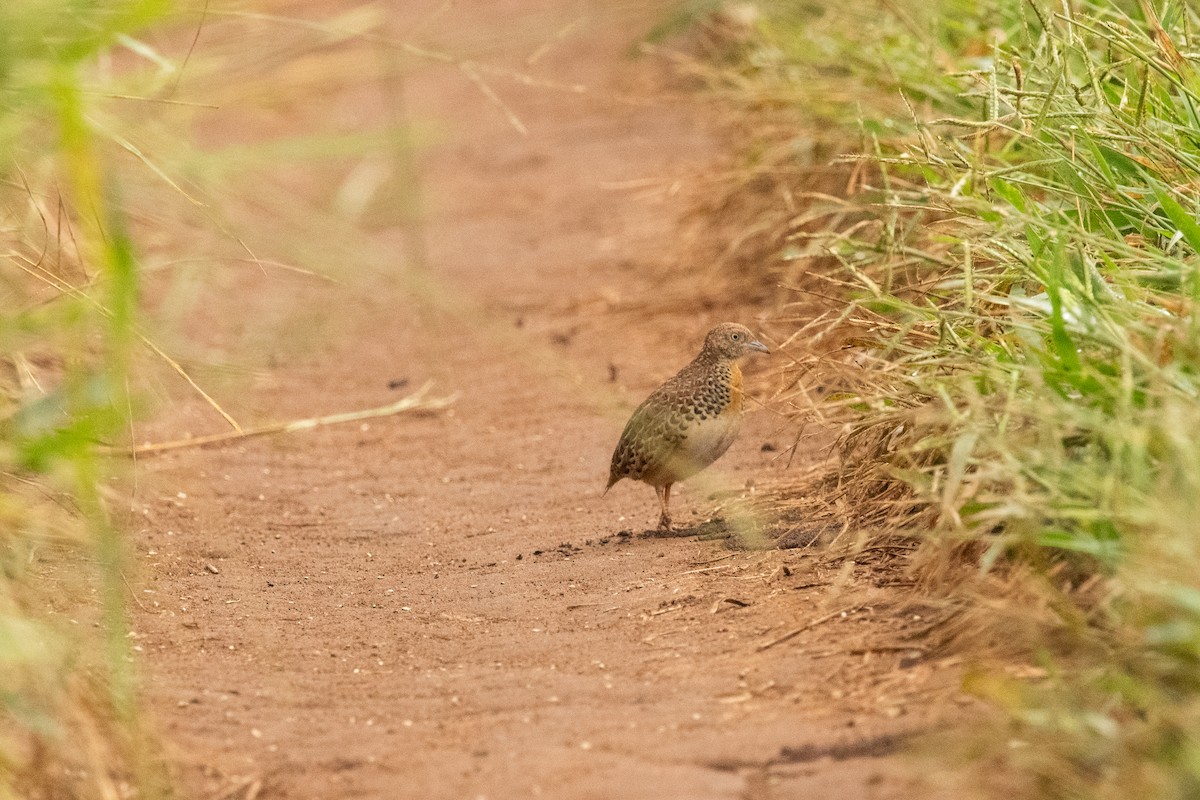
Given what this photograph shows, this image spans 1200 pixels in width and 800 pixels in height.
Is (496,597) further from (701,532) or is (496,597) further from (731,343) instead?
(731,343)

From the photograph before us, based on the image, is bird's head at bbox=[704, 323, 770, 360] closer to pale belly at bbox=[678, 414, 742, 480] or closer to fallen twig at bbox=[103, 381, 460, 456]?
pale belly at bbox=[678, 414, 742, 480]

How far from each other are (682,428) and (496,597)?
0.94m

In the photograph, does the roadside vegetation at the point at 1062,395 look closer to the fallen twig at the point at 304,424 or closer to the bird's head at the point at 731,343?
the bird's head at the point at 731,343

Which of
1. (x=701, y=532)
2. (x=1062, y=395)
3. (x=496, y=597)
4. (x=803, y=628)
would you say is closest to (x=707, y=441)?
(x=701, y=532)

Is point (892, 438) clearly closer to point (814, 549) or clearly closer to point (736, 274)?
point (814, 549)

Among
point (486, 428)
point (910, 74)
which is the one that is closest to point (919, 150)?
point (910, 74)

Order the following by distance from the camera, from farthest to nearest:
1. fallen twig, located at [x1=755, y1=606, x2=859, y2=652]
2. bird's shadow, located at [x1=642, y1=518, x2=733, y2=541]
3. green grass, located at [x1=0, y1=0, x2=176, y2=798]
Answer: bird's shadow, located at [x1=642, y1=518, x2=733, y2=541] < fallen twig, located at [x1=755, y1=606, x2=859, y2=652] < green grass, located at [x1=0, y1=0, x2=176, y2=798]

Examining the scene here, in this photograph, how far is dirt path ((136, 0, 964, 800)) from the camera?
2916 mm

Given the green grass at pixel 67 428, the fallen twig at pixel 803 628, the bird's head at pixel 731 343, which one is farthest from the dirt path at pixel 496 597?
the bird's head at pixel 731 343

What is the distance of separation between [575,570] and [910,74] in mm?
2689

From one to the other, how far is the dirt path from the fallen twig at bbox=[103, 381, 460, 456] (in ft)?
0.28

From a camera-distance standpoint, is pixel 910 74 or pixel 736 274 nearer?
pixel 910 74

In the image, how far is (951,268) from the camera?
4.46 m

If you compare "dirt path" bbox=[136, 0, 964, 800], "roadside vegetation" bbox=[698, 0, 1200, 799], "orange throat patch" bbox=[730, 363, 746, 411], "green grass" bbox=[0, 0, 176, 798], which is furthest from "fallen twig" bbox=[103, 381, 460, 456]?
"roadside vegetation" bbox=[698, 0, 1200, 799]
